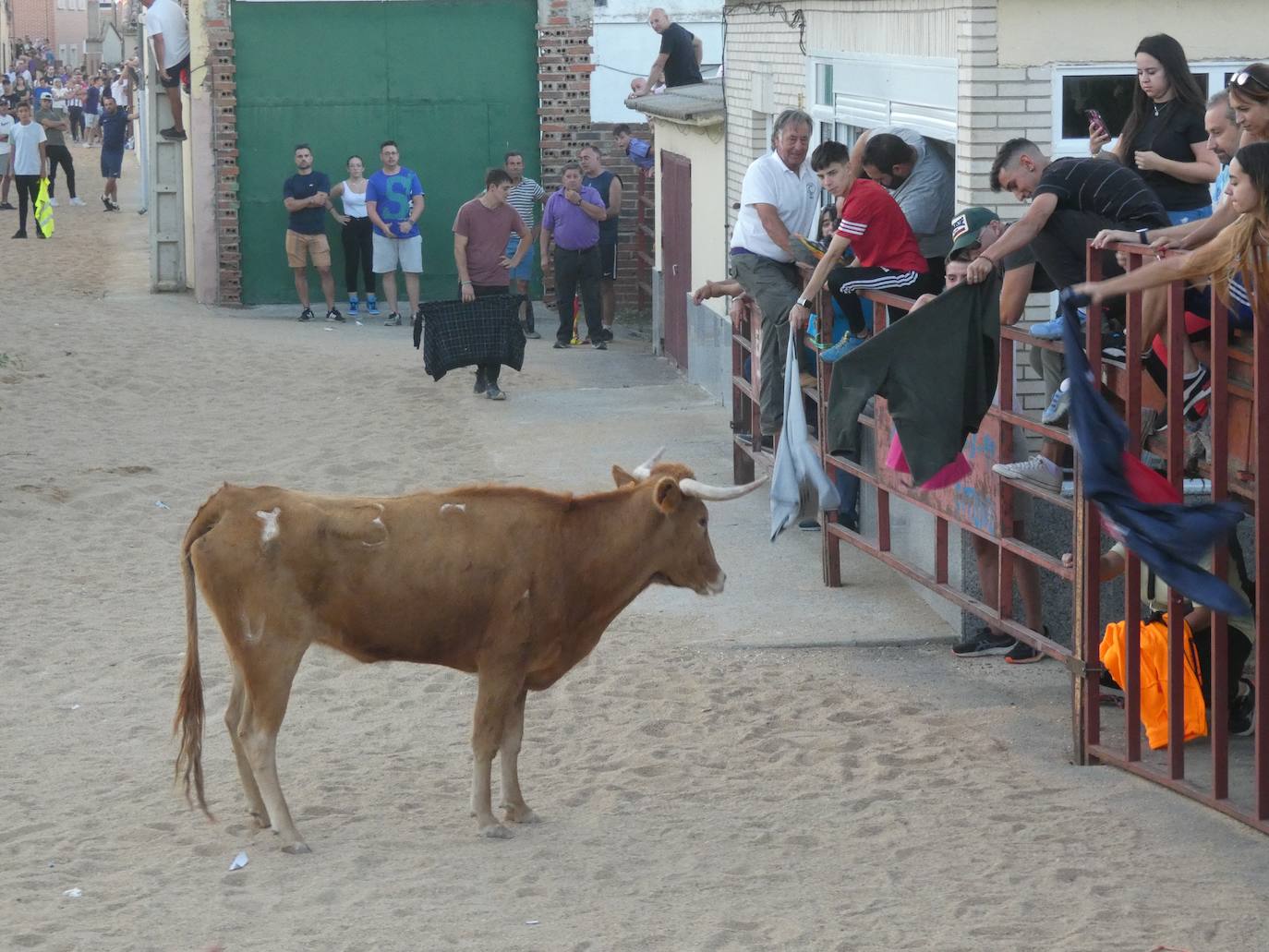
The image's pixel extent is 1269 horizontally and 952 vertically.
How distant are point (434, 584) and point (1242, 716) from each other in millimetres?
3593

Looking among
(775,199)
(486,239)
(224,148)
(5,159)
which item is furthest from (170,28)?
(5,159)

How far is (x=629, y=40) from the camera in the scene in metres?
24.8

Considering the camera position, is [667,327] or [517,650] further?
[667,327]

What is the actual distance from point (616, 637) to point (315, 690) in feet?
5.52

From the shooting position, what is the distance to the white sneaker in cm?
752

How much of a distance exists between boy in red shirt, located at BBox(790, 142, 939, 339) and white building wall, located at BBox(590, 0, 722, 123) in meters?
15.3

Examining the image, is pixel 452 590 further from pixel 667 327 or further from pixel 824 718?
pixel 667 327

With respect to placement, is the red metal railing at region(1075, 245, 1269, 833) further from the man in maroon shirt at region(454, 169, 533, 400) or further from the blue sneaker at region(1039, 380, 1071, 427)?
the man in maroon shirt at region(454, 169, 533, 400)

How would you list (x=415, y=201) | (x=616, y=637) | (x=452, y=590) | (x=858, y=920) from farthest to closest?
(x=415, y=201), (x=616, y=637), (x=452, y=590), (x=858, y=920)

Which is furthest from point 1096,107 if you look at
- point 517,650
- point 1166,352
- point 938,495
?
point 517,650

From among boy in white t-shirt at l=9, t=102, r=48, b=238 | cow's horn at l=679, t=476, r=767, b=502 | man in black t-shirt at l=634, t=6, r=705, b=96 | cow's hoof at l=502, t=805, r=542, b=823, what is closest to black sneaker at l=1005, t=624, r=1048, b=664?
cow's horn at l=679, t=476, r=767, b=502

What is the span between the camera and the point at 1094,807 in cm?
662

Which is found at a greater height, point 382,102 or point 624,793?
point 382,102

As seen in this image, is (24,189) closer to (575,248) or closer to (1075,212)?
(575,248)
